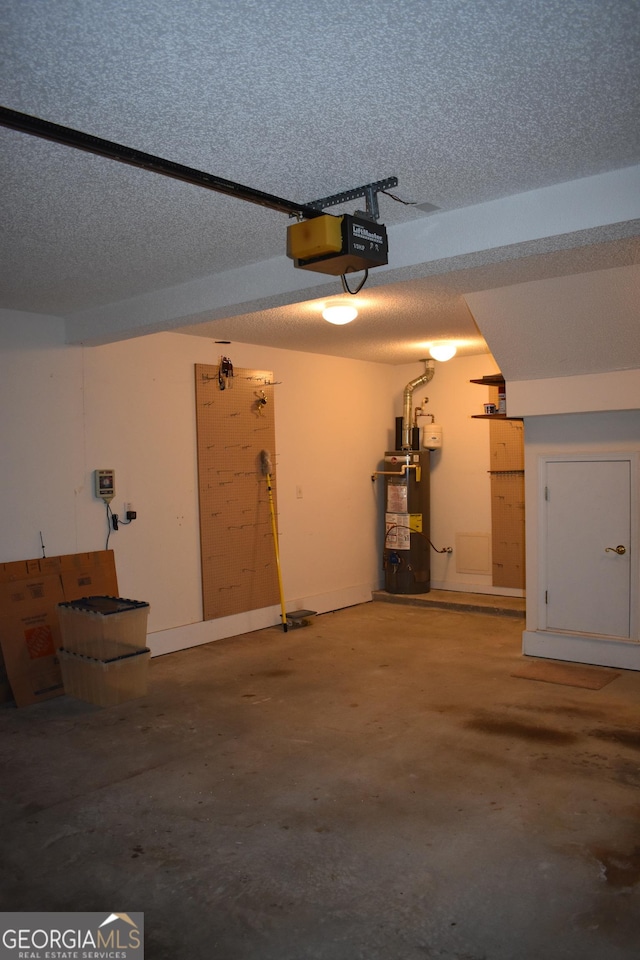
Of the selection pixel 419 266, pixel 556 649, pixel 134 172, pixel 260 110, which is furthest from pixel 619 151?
pixel 556 649

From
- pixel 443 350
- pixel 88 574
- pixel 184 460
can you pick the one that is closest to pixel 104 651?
pixel 88 574

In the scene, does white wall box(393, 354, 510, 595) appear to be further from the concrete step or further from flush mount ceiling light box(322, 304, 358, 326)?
flush mount ceiling light box(322, 304, 358, 326)

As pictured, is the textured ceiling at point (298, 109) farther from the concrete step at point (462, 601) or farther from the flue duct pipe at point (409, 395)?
the flue duct pipe at point (409, 395)

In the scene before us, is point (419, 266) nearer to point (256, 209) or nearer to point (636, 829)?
point (256, 209)

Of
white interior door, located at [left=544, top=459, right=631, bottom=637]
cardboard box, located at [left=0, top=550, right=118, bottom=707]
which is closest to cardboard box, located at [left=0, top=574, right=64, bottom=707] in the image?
cardboard box, located at [left=0, top=550, right=118, bottom=707]

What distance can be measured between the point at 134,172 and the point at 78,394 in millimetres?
3059

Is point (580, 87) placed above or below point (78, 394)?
above

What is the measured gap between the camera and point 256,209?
3434 millimetres

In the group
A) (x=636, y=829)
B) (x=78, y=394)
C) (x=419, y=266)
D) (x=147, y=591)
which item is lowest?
(x=636, y=829)

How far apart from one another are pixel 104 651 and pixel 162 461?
1.91 metres

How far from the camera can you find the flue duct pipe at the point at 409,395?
8.42 meters

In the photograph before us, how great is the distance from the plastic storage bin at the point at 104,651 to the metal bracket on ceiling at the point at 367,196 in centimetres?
294

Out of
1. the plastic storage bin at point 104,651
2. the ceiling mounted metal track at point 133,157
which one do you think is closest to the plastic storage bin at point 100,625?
the plastic storage bin at point 104,651

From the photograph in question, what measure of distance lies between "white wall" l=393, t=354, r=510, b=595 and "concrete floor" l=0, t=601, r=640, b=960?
2.83 metres
